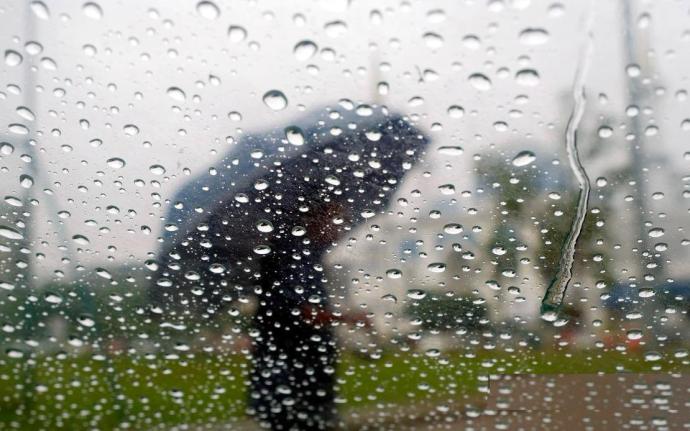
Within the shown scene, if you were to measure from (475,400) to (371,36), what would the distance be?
5.30ft

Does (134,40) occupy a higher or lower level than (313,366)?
higher

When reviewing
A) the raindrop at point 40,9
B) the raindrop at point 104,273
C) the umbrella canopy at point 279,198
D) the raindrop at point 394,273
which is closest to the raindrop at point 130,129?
the umbrella canopy at point 279,198

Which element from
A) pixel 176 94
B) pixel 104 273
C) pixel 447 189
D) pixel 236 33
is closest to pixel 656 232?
pixel 447 189

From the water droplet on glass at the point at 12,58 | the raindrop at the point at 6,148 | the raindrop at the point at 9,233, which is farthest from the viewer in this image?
the raindrop at the point at 9,233

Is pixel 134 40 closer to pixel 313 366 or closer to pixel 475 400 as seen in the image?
pixel 313 366

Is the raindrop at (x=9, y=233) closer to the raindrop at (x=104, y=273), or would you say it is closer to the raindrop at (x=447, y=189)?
the raindrop at (x=104, y=273)

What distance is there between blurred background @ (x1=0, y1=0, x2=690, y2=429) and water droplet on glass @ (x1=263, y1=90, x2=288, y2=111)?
11 millimetres

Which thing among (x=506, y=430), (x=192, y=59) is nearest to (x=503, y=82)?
(x=192, y=59)

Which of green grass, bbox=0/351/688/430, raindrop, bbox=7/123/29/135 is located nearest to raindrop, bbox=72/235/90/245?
raindrop, bbox=7/123/29/135

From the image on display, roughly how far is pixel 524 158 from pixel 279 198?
2.47ft

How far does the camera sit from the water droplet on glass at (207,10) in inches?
53.4

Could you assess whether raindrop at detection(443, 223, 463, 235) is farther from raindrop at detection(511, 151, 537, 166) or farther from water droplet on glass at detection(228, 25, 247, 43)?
water droplet on glass at detection(228, 25, 247, 43)

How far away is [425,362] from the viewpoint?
2.24 meters

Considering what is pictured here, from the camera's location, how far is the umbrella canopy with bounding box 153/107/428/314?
1605 millimetres
